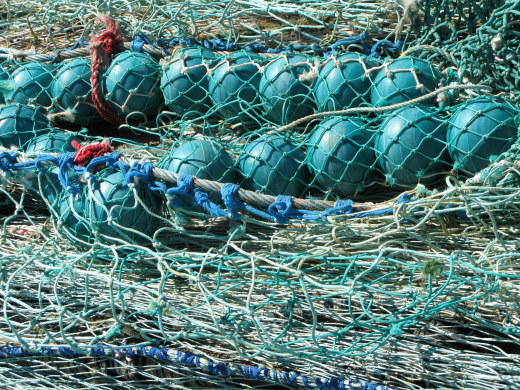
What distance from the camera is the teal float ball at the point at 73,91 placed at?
3844mm

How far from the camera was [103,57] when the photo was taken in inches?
152

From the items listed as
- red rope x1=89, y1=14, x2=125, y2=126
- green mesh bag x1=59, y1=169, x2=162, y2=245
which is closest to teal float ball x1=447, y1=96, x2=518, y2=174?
green mesh bag x1=59, y1=169, x2=162, y2=245

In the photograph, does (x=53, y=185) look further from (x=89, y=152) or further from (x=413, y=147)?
(x=413, y=147)

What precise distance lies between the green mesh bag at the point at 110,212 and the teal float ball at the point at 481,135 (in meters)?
1.27

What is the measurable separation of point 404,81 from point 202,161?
3.26ft

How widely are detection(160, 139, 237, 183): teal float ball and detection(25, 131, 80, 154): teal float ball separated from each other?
0.57 meters

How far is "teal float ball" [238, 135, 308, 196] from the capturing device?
10.2 ft

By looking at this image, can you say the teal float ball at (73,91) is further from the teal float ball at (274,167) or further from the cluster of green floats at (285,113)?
the teal float ball at (274,167)

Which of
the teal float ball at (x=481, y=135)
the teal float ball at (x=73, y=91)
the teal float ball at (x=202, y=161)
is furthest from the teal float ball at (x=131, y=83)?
the teal float ball at (x=481, y=135)

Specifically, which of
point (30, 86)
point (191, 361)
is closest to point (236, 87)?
point (30, 86)

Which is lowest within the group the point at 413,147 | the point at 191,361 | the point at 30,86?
the point at 191,361

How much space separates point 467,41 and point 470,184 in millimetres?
984

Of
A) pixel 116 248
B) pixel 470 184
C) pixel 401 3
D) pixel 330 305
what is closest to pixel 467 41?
pixel 401 3

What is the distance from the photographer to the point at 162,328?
266 cm
